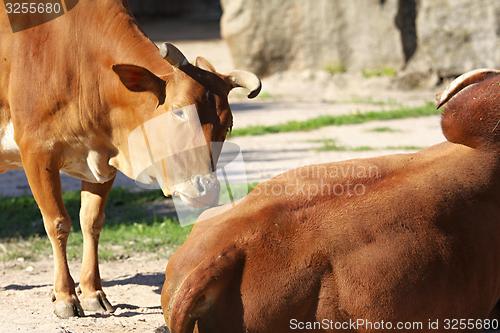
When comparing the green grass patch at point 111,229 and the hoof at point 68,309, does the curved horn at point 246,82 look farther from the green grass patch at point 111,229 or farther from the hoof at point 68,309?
the green grass patch at point 111,229

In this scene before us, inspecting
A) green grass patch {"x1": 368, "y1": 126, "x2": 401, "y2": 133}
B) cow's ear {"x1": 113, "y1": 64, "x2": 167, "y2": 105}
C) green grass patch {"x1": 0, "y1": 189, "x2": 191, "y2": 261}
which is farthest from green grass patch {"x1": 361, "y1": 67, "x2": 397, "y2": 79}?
cow's ear {"x1": 113, "y1": 64, "x2": 167, "y2": 105}

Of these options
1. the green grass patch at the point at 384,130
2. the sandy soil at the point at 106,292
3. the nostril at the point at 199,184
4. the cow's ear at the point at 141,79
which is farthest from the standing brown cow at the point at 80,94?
the green grass patch at the point at 384,130

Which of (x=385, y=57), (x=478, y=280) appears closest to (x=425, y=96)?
(x=385, y=57)

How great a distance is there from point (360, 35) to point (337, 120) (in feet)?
12.1

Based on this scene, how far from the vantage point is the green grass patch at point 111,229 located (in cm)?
820

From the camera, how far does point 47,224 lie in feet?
21.3

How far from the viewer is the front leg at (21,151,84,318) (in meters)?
6.27

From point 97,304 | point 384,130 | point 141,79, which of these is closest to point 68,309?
point 97,304

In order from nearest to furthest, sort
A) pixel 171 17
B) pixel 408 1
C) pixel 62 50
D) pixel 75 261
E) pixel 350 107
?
pixel 62 50 → pixel 75 261 → pixel 350 107 → pixel 408 1 → pixel 171 17

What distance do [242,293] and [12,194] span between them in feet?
22.2

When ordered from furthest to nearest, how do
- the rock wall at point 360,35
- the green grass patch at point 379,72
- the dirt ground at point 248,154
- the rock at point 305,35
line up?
1. the rock at point 305,35
2. the green grass patch at point 379,72
3. the rock wall at point 360,35
4. the dirt ground at point 248,154

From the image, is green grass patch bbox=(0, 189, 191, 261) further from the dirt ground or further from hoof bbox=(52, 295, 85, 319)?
hoof bbox=(52, 295, 85, 319)

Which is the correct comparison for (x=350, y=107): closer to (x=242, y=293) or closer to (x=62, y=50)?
(x=62, y=50)

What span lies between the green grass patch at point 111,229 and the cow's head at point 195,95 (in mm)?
2274
